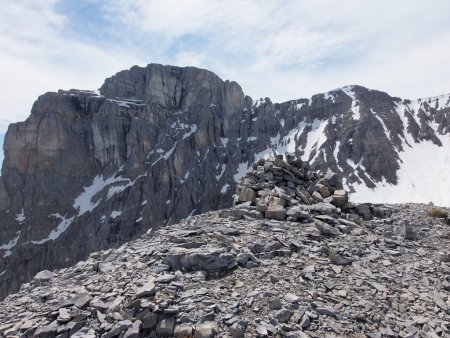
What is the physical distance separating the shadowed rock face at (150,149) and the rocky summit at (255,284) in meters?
107

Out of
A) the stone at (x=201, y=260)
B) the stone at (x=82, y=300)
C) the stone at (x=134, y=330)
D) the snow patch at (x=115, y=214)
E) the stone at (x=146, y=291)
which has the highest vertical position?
the stone at (x=201, y=260)

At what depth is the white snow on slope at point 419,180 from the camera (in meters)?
111

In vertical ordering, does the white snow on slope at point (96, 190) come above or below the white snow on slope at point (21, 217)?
above

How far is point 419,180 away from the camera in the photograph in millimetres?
123312

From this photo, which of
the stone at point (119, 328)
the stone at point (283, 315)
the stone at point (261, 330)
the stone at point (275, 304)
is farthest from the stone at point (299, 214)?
the stone at point (119, 328)

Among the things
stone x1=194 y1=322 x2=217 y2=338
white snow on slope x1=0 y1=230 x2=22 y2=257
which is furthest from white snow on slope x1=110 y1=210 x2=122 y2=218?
stone x1=194 y1=322 x2=217 y2=338

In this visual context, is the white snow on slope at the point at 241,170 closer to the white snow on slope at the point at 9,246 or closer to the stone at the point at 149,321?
the white snow on slope at the point at 9,246

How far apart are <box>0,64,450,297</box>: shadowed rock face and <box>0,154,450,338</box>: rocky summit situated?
350ft

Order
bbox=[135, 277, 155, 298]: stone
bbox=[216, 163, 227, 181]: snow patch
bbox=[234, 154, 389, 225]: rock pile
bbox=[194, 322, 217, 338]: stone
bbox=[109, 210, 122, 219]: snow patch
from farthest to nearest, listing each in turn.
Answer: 1. bbox=[216, 163, 227, 181]: snow patch
2. bbox=[109, 210, 122, 219]: snow patch
3. bbox=[234, 154, 389, 225]: rock pile
4. bbox=[135, 277, 155, 298]: stone
5. bbox=[194, 322, 217, 338]: stone

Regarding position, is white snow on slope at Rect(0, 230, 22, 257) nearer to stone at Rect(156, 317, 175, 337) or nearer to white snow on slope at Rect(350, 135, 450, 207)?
white snow on slope at Rect(350, 135, 450, 207)

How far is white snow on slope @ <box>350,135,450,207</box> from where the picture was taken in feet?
365

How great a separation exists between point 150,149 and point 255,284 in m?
142

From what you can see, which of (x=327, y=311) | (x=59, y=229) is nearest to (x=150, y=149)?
(x=59, y=229)

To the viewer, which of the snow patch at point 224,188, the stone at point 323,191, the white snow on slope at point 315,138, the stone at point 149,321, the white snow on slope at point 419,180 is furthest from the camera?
the white snow on slope at point 315,138
